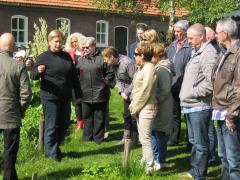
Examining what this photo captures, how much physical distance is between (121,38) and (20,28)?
7.41 m

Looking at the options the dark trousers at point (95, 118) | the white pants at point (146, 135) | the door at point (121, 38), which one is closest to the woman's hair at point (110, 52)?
the dark trousers at point (95, 118)

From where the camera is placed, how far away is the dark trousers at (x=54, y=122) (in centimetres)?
728

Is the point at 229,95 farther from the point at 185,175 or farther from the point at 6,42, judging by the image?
the point at 6,42

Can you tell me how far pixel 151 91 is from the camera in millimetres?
6348

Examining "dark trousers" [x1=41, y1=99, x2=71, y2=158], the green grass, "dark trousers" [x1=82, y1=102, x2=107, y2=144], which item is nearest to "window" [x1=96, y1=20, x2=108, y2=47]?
the green grass

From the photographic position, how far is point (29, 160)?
290 inches

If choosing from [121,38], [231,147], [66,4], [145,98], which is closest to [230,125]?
[231,147]

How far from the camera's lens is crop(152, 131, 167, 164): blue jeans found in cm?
689

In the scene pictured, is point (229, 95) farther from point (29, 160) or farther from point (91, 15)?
point (91, 15)

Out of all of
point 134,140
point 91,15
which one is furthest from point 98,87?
point 91,15

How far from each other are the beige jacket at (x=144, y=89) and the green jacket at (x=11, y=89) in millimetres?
1470

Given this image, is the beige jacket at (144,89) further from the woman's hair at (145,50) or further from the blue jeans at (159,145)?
the blue jeans at (159,145)

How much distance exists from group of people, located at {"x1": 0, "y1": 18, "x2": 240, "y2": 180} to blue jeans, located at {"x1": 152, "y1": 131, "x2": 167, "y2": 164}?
0.02 meters

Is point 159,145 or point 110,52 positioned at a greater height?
point 110,52
